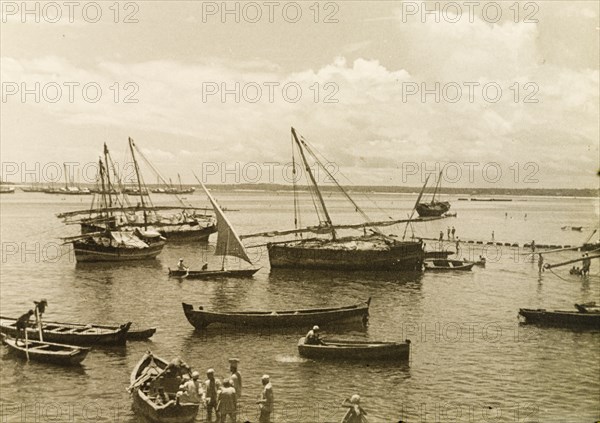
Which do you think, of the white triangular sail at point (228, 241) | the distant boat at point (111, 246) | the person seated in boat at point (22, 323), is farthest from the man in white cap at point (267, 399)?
the distant boat at point (111, 246)

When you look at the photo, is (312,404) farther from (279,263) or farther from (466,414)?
(279,263)

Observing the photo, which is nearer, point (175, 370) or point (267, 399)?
point (267, 399)

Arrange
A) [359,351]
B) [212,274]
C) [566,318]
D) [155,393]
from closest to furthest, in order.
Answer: [155,393] < [359,351] < [566,318] < [212,274]

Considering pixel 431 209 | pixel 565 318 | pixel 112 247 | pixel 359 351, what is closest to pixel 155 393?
pixel 359 351

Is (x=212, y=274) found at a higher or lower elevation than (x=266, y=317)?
higher

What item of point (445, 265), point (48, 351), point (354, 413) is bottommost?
point (48, 351)

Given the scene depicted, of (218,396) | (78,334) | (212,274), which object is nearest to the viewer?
(218,396)

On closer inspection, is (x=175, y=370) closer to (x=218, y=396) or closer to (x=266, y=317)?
(x=218, y=396)

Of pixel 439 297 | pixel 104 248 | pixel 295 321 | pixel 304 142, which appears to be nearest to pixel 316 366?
pixel 295 321
